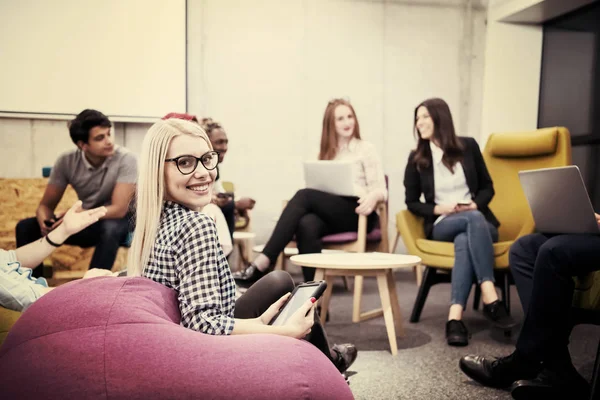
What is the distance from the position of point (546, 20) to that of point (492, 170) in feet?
7.87

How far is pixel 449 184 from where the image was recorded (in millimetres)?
2973

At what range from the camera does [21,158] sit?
4332 mm

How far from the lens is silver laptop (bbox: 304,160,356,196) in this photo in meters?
3.03

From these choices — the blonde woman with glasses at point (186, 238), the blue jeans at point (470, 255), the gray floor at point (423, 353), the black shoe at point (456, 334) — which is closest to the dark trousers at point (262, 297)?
the blonde woman with glasses at point (186, 238)

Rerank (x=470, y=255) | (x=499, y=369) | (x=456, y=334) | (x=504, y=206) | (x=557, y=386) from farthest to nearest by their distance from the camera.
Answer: (x=504, y=206)
(x=470, y=255)
(x=456, y=334)
(x=499, y=369)
(x=557, y=386)

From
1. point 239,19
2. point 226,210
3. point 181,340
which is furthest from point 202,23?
point 181,340

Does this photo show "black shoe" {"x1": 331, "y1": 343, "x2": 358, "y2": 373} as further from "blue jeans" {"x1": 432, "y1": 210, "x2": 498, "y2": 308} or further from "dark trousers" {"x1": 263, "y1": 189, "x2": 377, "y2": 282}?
"dark trousers" {"x1": 263, "y1": 189, "x2": 377, "y2": 282}

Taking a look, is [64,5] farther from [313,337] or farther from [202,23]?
[313,337]

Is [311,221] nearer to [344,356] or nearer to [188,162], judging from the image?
[344,356]

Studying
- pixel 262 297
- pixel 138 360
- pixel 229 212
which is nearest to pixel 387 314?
pixel 262 297

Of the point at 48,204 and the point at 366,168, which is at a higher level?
the point at 366,168

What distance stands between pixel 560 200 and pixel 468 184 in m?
1.08

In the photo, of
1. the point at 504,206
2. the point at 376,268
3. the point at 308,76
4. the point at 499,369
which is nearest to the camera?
the point at 499,369

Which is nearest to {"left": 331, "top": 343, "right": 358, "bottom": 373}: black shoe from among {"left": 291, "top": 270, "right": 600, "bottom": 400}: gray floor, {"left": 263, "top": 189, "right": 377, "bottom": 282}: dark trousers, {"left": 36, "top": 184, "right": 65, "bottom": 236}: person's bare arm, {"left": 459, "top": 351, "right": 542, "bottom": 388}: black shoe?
{"left": 291, "top": 270, "right": 600, "bottom": 400}: gray floor
